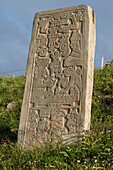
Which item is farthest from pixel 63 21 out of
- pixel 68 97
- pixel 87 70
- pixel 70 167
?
pixel 70 167

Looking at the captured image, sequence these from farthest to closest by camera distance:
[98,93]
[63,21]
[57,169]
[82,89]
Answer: [98,93], [63,21], [82,89], [57,169]

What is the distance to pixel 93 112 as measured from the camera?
20.2 feet

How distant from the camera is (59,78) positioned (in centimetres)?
473

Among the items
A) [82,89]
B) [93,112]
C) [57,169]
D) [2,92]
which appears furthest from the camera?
[2,92]

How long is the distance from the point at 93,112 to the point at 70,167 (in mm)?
2653

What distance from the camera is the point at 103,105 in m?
6.36

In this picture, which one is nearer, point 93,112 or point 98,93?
point 93,112

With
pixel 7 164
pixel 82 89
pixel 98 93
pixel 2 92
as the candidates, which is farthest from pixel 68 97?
pixel 2 92

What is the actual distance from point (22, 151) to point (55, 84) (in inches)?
51.5

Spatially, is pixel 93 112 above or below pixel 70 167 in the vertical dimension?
above

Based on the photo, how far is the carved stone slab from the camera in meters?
4.43

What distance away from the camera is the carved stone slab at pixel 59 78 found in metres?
4.43

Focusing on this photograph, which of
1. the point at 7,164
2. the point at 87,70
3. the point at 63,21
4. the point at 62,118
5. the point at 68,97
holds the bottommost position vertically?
the point at 7,164

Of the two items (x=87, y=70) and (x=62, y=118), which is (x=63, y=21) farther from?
(x=62, y=118)
